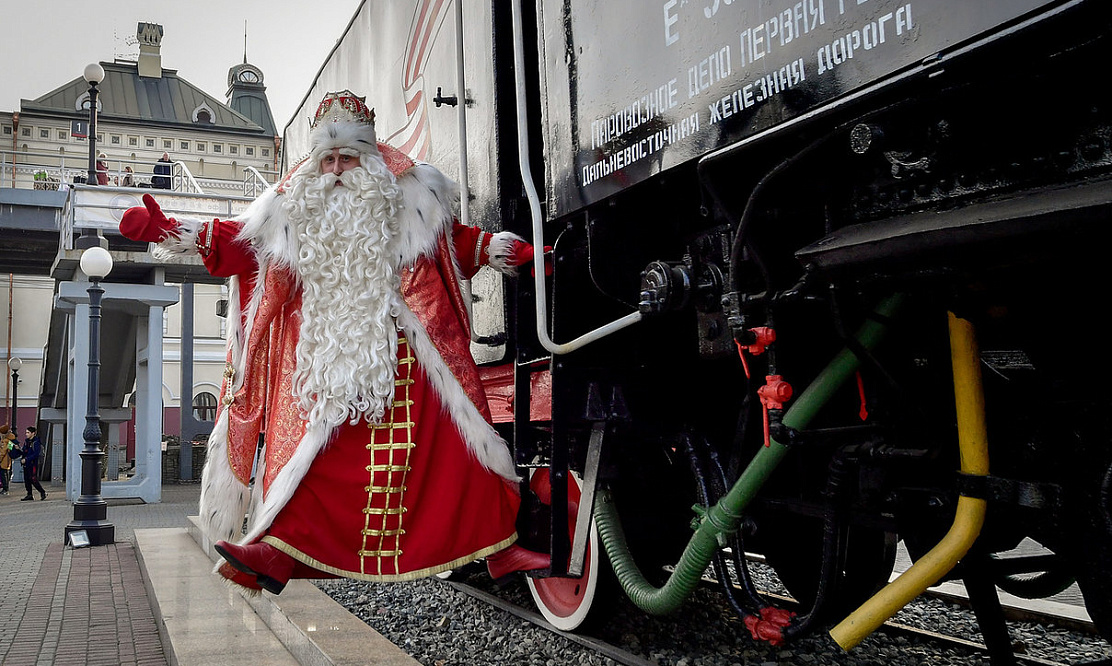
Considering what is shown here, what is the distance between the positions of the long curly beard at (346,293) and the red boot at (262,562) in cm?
48

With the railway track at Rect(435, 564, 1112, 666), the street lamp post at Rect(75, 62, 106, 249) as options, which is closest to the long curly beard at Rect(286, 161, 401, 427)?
the railway track at Rect(435, 564, 1112, 666)

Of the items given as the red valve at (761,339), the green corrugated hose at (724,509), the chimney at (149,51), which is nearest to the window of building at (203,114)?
the chimney at (149,51)

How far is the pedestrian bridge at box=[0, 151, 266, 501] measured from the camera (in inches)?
592

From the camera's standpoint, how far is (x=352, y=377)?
3.20 metres

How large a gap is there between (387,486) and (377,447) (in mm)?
146

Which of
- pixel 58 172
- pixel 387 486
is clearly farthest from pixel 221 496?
pixel 58 172

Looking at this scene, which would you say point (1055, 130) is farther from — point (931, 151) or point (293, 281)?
point (293, 281)

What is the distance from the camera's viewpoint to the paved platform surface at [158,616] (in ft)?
12.9

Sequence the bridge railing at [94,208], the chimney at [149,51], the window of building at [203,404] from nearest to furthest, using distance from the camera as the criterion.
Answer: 1. the bridge railing at [94,208]
2. the window of building at [203,404]
3. the chimney at [149,51]

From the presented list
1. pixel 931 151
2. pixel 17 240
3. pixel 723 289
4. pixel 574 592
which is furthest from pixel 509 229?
pixel 17 240

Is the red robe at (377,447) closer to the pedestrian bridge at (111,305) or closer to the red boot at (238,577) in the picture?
the red boot at (238,577)

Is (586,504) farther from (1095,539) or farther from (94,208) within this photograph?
(94,208)

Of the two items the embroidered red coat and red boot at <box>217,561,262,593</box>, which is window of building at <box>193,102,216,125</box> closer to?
the embroidered red coat

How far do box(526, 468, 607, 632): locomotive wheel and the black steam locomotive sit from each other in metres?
0.07
